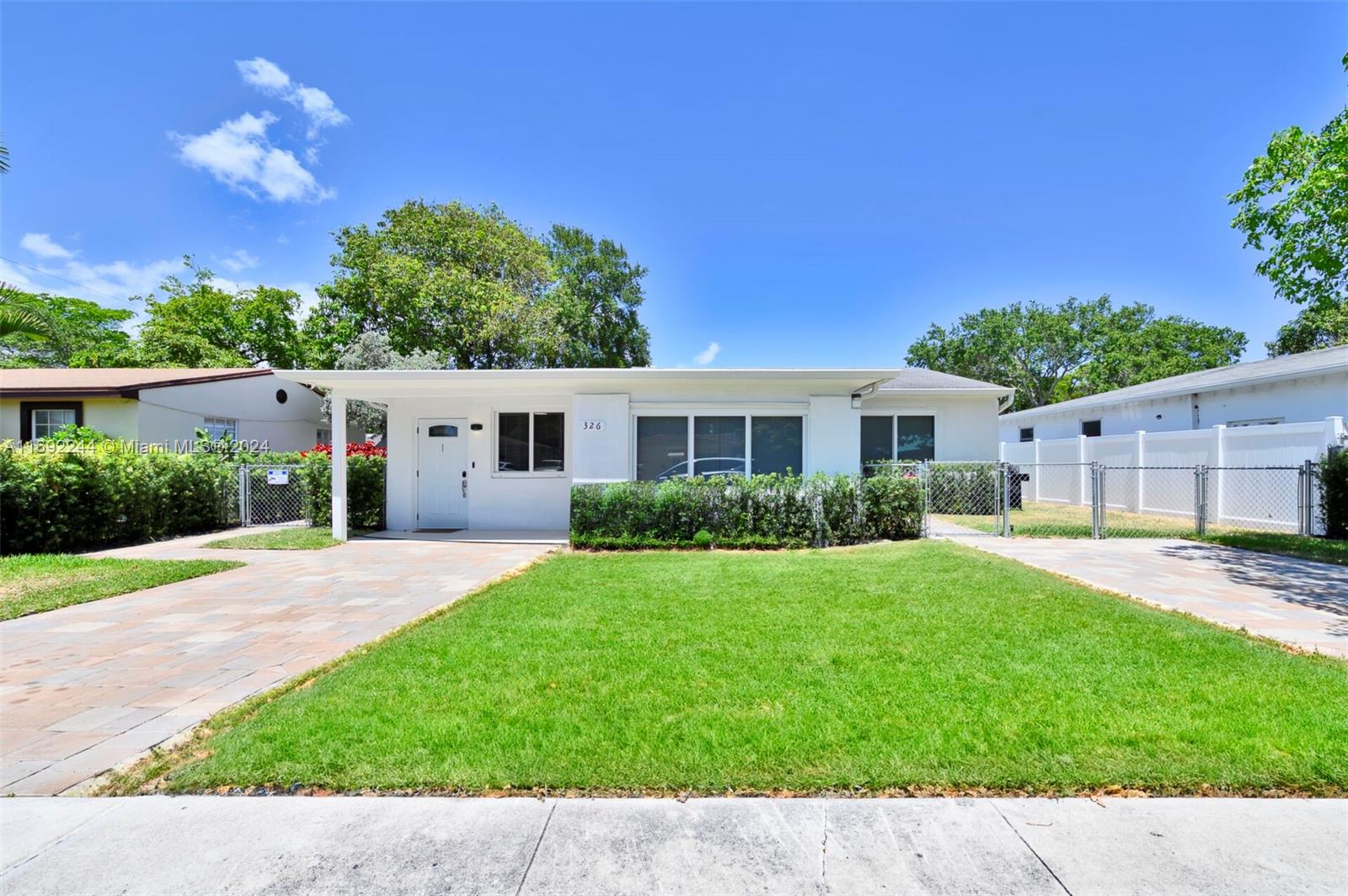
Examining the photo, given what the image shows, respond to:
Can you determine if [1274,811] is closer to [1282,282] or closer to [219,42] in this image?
[1282,282]

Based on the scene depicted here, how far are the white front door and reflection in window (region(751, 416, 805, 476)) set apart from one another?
585cm

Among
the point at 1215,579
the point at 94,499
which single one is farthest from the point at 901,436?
the point at 94,499

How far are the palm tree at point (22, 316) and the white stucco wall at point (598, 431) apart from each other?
520cm

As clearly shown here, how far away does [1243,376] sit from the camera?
44.8ft

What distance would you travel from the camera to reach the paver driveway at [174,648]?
313 centimetres

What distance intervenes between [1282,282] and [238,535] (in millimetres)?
18325

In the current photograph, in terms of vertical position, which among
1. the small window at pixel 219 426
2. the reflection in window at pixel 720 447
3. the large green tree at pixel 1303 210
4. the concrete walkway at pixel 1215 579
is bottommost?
the concrete walkway at pixel 1215 579

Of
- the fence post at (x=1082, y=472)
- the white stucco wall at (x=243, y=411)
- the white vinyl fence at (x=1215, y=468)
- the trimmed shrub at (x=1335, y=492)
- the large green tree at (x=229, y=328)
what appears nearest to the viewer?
the trimmed shrub at (x=1335, y=492)

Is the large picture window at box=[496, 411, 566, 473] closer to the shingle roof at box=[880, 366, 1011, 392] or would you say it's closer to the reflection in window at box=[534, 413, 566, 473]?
the reflection in window at box=[534, 413, 566, 473]

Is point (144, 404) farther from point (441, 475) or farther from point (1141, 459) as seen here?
point (1141, 459)

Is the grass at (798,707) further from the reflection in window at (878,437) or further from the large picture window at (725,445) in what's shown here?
the reflection in window at (878,437)

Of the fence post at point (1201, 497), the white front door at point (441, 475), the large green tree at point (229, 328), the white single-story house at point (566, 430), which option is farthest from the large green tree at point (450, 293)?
the fence post at point (1201, 497)

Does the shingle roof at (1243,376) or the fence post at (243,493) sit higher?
the shingle roof at (1243,376)

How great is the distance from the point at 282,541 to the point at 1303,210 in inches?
660
